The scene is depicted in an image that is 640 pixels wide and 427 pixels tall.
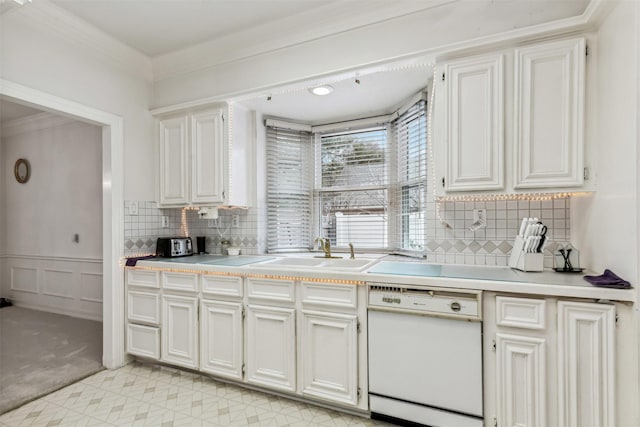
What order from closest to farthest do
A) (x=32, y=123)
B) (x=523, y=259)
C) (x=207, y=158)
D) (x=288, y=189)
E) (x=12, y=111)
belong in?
(x=523, y=259) < (x=207, y=158) < (x=288, y=189) < (x=12, y=111) < (x=32, y=123)

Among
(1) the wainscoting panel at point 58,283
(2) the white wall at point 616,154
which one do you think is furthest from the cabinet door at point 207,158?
(1) the wainscoting panel at point 58,283

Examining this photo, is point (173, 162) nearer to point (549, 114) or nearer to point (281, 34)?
point (281, 34)

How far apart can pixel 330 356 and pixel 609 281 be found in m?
1.52

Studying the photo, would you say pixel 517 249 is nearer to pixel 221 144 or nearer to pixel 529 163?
pixel 529 163

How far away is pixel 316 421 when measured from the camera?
6.51 ft

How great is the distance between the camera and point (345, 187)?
3.30 m

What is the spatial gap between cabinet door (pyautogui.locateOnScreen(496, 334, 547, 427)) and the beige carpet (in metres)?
2.98

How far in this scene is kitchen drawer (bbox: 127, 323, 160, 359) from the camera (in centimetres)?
262

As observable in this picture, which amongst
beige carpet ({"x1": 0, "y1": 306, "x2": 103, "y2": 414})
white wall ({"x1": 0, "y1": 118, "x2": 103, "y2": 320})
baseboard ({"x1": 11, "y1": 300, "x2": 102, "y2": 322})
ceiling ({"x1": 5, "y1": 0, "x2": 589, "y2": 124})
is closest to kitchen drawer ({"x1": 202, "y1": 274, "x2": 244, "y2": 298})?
beige carpet ({"x1": 0, "y1": 306, "x2": 103, "y2": 414})

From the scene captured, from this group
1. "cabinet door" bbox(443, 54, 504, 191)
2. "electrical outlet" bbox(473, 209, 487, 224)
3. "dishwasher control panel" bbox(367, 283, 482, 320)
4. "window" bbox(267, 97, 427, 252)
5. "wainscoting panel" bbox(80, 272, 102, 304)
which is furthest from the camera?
"wainscoting panel" bbox(80, 272, 102, 304)

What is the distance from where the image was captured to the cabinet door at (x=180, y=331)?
8.05 feet

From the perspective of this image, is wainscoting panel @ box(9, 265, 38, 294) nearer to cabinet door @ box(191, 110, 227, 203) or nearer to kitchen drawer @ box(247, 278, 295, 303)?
cabinet door @ box(191, 110, 227, 203)

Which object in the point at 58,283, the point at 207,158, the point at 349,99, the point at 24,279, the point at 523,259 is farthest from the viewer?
the point at 24,279

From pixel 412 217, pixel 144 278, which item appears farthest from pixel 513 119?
pixel 144 278
